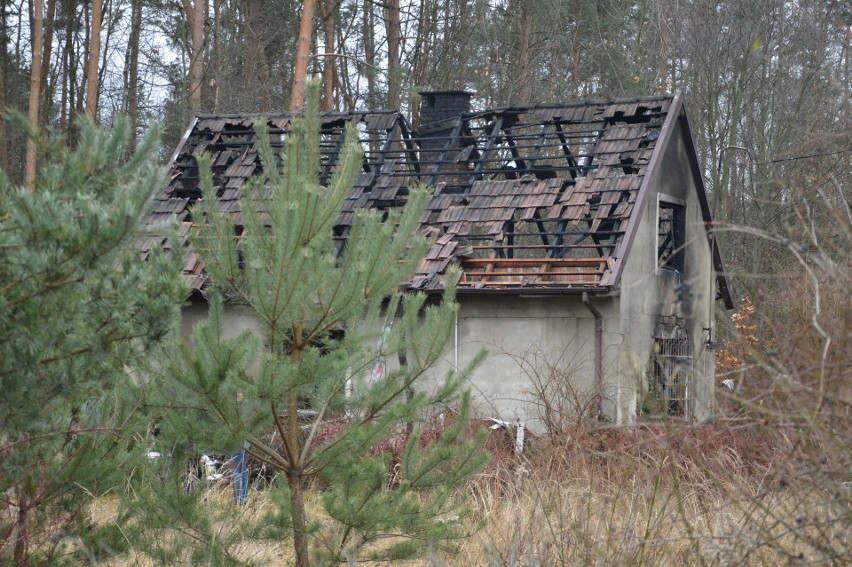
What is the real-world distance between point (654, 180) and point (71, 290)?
12.5 metres

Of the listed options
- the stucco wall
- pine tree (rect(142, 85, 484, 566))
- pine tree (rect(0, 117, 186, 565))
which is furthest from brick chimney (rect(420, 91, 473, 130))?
pine tree (rect(0, 117, 186, 565))

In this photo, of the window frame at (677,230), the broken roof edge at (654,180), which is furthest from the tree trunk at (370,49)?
the window frame at (677,230)

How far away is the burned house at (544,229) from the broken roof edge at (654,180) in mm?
29

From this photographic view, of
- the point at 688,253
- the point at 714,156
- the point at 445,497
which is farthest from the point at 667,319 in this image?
the point at 445,497

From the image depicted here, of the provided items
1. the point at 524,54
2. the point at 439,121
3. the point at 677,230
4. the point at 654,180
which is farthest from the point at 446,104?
the point at 524,54

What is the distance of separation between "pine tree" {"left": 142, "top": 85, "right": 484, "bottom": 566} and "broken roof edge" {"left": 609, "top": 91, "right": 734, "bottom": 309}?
6.98 metres

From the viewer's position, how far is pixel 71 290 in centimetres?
457

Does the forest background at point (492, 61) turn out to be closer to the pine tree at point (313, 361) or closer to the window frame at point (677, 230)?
the window frame at point (677, 230)

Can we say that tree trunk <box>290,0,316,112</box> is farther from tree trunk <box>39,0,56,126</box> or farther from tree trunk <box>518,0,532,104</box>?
tree trunk <box>518,0,532,104</box>

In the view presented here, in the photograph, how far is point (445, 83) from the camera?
25203 mm

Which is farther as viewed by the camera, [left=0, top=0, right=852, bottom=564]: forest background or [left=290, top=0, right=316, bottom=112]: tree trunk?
[left=0, top=0, right=852, bottom=564]: forest background

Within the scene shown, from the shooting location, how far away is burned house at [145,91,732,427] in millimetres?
14219

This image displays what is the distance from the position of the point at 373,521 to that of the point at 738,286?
20043 mm

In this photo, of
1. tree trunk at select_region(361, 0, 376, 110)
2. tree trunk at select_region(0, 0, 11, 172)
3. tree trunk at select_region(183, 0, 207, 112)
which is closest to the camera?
tree trunk at select_region(183, 0, 207, 112)
